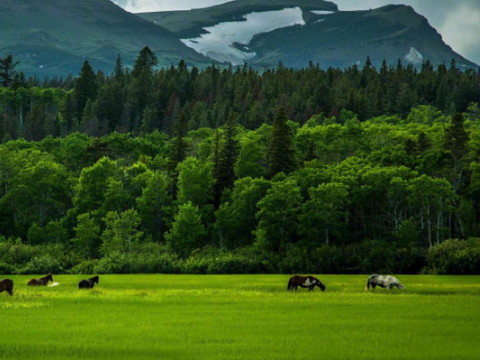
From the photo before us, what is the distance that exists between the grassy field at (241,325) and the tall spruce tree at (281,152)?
67.9 m

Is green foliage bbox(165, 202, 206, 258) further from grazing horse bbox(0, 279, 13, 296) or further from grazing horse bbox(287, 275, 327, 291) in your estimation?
grazing horse bbox(0, 279, 13, 296)

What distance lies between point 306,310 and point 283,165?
7942 cm

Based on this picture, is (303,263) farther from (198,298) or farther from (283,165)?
(198,298)

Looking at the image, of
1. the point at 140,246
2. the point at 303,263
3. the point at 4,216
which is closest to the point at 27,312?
the point at 303,263

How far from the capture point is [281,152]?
117 m

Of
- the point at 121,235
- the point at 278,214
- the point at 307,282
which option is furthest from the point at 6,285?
the point at 121,235

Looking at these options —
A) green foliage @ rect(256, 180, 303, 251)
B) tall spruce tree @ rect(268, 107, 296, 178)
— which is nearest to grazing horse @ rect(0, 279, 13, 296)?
green foliage @ rect(256, 180, 303, 251)

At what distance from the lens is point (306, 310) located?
37.7m

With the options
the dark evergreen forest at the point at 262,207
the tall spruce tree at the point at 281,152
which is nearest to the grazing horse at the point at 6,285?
the dark evergreen forest at the point at 262,207

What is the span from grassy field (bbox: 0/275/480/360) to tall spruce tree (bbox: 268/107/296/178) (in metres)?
67.9

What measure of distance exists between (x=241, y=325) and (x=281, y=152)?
86652 millimetres

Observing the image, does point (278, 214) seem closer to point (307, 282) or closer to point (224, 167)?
point (224, 167)

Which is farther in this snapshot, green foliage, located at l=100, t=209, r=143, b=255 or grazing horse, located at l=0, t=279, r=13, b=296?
green foliage, located at l=100, t=209, r=143, b=255

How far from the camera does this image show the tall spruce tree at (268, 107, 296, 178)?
116312 mm
